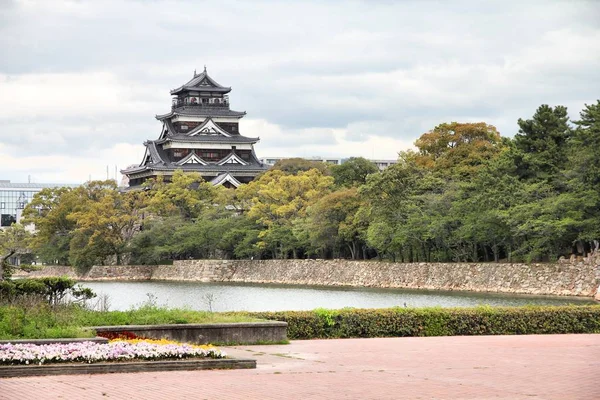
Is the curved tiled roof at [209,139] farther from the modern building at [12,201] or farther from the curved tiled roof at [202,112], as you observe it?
the modern building at [12,201]

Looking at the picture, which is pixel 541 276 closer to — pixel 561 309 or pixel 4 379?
pixel 561 309

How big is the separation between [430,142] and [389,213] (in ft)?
45.0

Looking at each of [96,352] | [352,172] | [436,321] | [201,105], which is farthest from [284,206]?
[96,352]

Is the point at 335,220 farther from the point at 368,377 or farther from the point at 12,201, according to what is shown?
the point at 12,201

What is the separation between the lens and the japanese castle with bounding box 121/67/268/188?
10562cm

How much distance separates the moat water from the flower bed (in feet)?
81.9

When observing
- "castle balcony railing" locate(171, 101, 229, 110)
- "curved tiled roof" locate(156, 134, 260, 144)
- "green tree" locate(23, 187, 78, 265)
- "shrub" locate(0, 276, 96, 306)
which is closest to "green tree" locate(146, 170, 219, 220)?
"green tree" locate(23, 187, 78, 265)

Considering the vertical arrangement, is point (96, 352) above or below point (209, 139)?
below

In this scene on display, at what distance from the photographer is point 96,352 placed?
1550 centimetres

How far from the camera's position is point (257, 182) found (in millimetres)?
89312

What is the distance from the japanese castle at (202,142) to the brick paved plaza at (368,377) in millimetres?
85025

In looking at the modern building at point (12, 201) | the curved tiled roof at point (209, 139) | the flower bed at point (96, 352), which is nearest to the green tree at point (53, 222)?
the curved tiled roof at point (209, 139)

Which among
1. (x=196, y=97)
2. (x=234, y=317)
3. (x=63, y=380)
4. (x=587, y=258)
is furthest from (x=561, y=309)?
(x=196, y=97)

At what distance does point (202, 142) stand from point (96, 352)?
93.4 m
